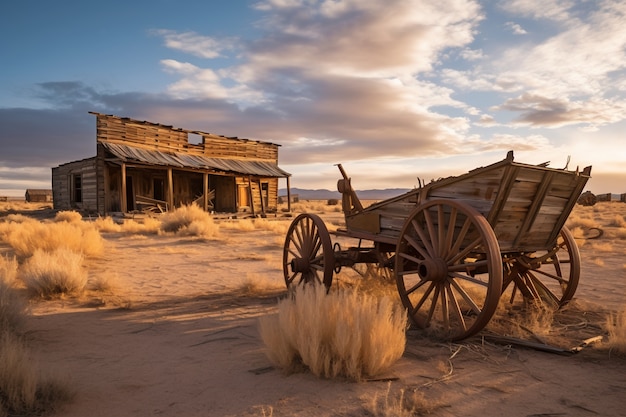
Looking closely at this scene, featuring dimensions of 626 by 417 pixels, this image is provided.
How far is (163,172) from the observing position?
22.7 metres

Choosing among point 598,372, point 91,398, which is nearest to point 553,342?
point 598,372

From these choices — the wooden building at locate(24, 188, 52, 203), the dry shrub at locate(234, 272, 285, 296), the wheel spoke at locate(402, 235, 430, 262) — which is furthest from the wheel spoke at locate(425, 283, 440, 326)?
the wooden building at locate(24, 188, 52, 203)

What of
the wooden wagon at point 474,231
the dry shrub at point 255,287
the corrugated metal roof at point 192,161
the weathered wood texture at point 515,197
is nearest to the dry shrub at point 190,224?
the corrugated metal roof at point 192,161

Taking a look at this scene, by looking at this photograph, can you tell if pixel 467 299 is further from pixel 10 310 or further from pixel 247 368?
pixel 10 310

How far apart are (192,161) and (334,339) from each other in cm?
1992

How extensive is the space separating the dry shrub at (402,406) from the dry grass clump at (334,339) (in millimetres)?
314

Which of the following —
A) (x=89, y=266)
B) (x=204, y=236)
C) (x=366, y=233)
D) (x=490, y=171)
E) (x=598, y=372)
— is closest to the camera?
(x=598, y=372)

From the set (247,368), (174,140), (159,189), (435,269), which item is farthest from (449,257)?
(159,189)

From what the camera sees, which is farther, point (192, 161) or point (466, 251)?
point (192, 161)

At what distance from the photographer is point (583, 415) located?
254cm

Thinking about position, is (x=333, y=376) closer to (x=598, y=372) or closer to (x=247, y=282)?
(x=598, y=372)

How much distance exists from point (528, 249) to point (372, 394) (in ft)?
7.67

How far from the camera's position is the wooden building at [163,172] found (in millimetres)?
19250

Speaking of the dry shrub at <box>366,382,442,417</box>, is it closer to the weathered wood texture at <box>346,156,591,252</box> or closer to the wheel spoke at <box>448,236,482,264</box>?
the wheel spoke at <box>448,236,482,264</box>
